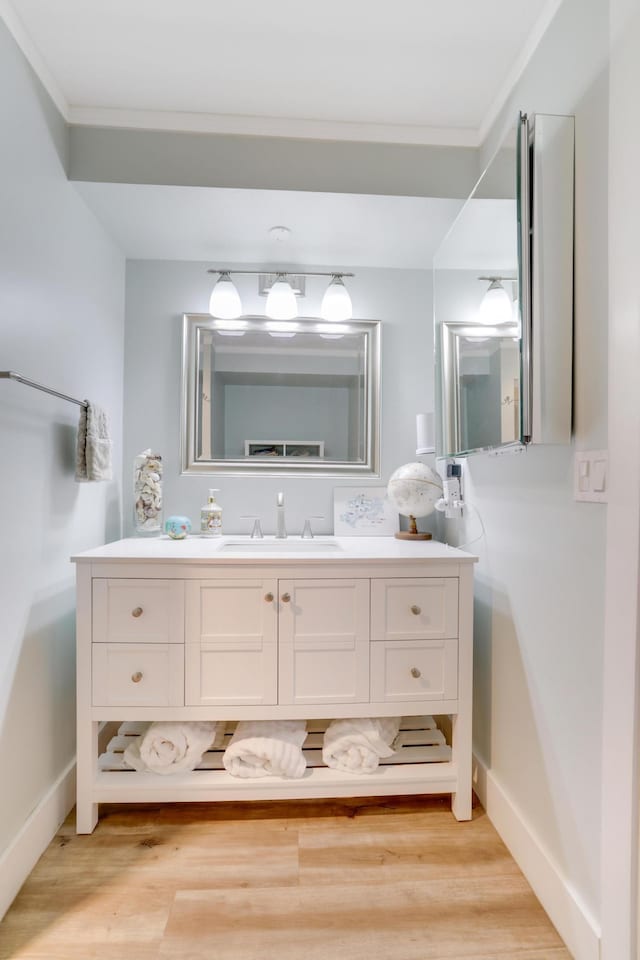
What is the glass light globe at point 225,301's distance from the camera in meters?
2.13

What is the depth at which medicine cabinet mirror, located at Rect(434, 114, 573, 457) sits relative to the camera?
123 cm

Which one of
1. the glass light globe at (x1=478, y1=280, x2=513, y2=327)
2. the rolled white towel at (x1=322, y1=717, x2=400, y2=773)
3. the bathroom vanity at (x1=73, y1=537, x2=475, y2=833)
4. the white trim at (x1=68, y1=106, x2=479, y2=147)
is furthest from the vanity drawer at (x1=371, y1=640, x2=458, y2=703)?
the white trim at (x1=68, y1=106, x2=479, y2=147)

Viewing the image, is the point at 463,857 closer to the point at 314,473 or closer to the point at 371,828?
the point at 371,828

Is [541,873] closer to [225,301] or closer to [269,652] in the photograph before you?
[269,652]

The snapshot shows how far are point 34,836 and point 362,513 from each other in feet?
5.13

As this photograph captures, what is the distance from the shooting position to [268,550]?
1874 mm

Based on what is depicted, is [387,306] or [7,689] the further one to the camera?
[387,306]

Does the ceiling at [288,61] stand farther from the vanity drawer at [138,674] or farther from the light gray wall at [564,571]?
the vanity drawer at [138,674]

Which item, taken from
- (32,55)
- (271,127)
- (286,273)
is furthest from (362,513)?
(32,55)

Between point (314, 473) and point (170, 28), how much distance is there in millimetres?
1545

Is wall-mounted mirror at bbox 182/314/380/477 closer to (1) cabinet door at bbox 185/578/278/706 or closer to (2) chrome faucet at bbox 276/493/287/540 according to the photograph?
(2) chrome faucet at bbox 276/493/287/540

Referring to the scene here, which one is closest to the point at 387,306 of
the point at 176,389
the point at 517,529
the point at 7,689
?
the point at 176,389

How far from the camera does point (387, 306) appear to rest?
7.57ft

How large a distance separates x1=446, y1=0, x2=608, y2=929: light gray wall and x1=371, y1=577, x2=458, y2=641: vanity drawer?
0.57ft
